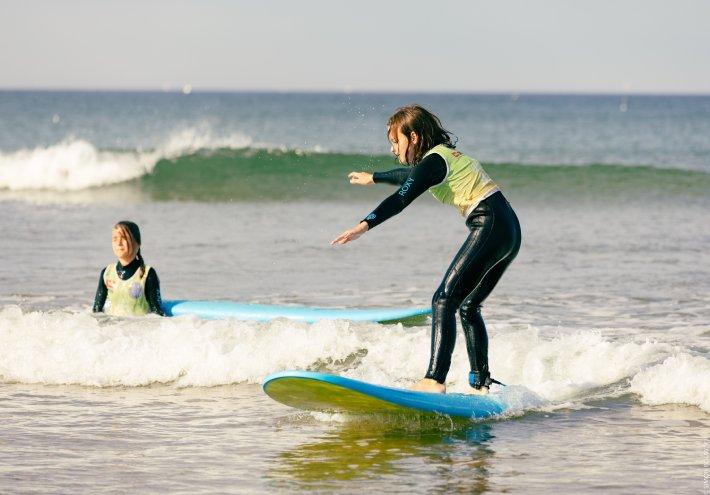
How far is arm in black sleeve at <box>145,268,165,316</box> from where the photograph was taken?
9.73 metres

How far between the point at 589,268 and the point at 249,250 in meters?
4.49

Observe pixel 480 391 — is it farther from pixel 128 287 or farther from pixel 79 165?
pixel 79 165

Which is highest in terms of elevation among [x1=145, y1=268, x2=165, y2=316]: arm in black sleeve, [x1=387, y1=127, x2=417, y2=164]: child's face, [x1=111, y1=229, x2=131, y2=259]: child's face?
[x1=387, y1=127, x2=417, y2=164]: child's face

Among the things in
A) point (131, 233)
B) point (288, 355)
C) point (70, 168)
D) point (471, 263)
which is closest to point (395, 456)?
point (471, 263)

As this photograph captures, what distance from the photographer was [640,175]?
2891 centimetres

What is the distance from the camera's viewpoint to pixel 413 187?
6395 mm

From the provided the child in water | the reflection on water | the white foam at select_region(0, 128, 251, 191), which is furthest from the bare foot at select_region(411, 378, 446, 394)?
the white foam at select_region(0, 128, 251, 191)

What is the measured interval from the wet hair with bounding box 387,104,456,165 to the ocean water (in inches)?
62.6

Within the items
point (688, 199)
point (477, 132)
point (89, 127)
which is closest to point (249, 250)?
point (688, 199)

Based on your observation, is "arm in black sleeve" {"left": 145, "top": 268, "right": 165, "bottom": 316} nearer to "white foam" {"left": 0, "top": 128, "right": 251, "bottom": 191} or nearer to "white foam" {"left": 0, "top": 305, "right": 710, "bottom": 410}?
"white foam" {"left": 0, "top": 305, "right": 710, "bottom": 410}

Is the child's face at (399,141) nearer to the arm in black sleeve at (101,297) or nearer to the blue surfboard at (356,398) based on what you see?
the blue surfboard at (356,398)

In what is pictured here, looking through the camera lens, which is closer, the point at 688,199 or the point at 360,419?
the point at 360,419

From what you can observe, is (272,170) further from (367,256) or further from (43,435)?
(43,435)

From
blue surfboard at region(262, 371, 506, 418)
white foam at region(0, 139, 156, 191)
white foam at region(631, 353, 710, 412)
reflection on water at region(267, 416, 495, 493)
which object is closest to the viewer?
reflection on water at region(267, 416, 495, 493)
